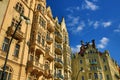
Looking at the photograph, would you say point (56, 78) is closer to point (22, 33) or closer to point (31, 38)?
point (31, 38)

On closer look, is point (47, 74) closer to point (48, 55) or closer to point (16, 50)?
point (48, 55)

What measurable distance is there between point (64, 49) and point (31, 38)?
620 inches

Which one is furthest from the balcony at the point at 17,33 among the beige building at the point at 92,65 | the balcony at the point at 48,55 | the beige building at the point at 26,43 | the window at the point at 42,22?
the beige building at the point at 92,65

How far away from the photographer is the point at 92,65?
55969mm

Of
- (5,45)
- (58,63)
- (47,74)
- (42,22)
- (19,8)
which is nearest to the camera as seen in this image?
(5,45)

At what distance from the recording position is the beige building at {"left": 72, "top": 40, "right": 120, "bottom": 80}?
177ft

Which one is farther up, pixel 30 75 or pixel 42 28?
pixel 42 28

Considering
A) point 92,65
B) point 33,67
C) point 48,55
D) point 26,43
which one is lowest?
point 33,67

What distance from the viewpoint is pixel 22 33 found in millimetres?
22453

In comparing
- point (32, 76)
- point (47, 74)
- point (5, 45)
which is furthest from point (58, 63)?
point (5, 45)

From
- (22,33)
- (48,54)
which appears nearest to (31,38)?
(22,33)

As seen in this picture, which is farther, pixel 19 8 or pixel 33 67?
pixel 19 8

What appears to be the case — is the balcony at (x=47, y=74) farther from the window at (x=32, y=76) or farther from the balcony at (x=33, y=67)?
the window at (x=32, y=76)

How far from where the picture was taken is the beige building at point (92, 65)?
177 ft
